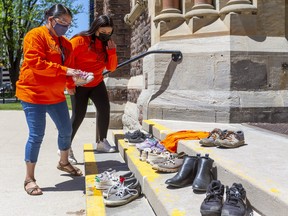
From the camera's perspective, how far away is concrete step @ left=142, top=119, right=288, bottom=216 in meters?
2.31

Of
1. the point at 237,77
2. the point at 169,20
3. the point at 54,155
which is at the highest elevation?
the point at 169,20

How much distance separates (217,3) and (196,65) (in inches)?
40.8

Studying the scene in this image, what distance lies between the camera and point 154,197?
3.09 m

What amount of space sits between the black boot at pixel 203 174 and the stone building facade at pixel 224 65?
2825 millimetres

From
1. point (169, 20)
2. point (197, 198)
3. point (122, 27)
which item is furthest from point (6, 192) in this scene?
point (122, 27)

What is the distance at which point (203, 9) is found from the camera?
6371 mm

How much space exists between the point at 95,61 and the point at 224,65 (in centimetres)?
204

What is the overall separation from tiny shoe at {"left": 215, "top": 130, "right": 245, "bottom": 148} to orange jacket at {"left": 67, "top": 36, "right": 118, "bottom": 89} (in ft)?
6.39

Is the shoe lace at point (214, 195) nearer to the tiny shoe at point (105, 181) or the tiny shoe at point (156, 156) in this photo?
the tiny shoe at point (156, 156)

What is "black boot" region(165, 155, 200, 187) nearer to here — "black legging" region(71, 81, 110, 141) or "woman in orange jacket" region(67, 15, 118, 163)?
"woman in orange jacket" region(67, 15, 118, 163)

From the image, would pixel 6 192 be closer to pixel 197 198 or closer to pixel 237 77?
pixel 197 198

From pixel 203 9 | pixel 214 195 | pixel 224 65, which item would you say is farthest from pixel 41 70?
pixel 203 9

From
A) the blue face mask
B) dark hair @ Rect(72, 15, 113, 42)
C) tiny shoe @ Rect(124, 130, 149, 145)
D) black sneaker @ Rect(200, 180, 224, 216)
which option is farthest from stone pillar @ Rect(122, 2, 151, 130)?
black sneaker @ Rect(200, 180, 224, 216)

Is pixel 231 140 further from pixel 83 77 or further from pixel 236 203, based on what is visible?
pixel 83 77
